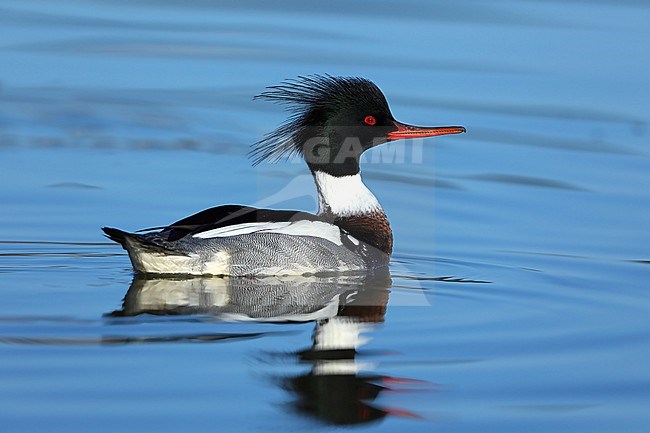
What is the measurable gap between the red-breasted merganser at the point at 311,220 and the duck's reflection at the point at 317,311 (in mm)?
125

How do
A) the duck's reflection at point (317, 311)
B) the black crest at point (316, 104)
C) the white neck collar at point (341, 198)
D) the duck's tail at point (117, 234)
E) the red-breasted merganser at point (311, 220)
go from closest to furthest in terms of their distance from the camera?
the duck's reflection at point (317, 311)
the duck's tail at point (117, 234)
the red-breasted merganser at point (311, 220)
the black crest at point (316, 104)
the white neck collar at point (341, 198)

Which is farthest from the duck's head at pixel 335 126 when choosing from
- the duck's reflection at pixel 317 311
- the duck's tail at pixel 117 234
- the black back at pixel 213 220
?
the duck's tail at pixel 117 234

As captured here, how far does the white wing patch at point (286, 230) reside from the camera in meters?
8.75

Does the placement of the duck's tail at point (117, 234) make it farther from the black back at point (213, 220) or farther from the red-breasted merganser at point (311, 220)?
the black back at point (213, 220)

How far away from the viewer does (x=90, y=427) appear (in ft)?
18.6

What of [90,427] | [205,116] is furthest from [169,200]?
[90,427]

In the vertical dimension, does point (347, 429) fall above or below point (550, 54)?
below

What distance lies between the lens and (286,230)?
29.3 feet

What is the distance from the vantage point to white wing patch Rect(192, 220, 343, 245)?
8750 millimetres

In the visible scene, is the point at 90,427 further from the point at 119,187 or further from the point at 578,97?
the point at 578,97

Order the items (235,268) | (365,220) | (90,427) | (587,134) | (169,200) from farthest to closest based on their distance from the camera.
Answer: (587,134), (169,200), (365,220), (235,268), (90,427)

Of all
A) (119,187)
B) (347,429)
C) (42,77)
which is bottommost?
(347,429)

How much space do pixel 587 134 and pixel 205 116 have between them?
3384 mm

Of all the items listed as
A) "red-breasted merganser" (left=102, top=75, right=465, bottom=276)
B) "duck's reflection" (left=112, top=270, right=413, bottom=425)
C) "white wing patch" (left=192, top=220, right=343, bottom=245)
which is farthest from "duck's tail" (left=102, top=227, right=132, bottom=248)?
"white wing patch" (left=192, top=220, right=343, bottom=245)
